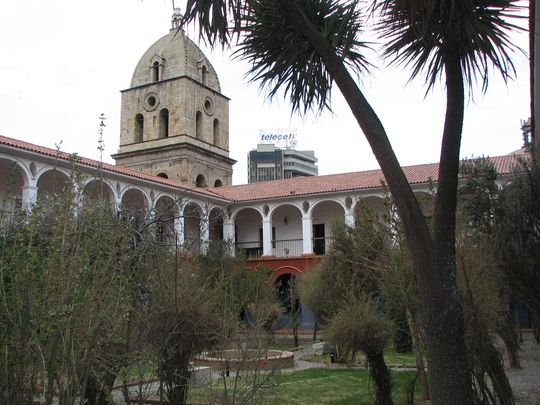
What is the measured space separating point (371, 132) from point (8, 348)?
2872 mm

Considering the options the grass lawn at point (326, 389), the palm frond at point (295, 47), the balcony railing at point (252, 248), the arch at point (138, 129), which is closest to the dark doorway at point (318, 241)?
the balcony railing at point (252, 248)

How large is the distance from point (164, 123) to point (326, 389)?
1077 inches

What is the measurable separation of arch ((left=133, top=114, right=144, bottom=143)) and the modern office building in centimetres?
6364

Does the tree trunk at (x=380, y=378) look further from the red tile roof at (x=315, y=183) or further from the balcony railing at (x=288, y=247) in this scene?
the balcony railing at (x=288, y=247)

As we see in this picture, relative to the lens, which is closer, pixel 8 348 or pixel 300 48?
pixel 8 348

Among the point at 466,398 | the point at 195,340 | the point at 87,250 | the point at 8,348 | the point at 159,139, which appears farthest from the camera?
the point at 159,139

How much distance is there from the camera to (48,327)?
2.65 meters

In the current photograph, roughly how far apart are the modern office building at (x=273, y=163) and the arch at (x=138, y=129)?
6364 cm

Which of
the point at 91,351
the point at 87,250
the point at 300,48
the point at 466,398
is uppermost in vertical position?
the point at 300,48

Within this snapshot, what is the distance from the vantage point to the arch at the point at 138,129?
Answer: 34625 mm

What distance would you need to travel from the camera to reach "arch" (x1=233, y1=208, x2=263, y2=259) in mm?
28219

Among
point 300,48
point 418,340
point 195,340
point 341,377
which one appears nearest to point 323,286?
point 341,377

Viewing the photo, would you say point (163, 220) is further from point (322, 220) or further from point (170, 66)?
point (170, 66)

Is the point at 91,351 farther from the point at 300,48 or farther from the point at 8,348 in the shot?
the point at 300,48
